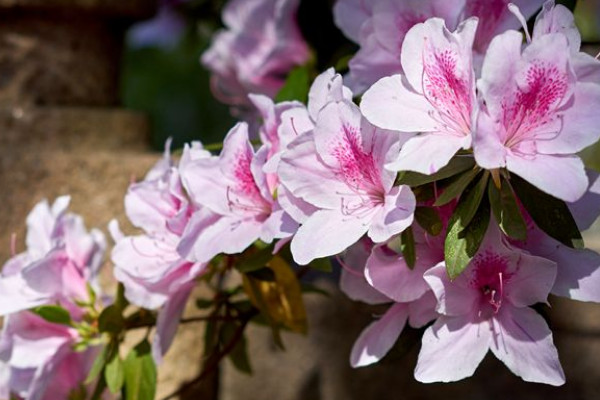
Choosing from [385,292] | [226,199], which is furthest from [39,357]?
[385,292]

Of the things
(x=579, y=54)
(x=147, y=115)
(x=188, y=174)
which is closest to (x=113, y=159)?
(x=147, y=115)

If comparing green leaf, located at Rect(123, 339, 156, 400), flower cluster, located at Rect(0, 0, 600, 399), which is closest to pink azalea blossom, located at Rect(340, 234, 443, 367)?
flower cluster, located at Rect(0, 0, 600, 399)

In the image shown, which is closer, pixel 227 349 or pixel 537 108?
pixel 537 108

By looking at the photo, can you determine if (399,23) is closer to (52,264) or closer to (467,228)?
(467,228)

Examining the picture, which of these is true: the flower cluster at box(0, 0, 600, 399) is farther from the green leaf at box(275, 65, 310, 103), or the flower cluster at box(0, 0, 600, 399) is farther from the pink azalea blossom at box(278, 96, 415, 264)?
the green leaf at box(275, 65, 310, 103)

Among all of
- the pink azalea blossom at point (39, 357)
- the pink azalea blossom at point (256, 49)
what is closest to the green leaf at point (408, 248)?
the pink azalea blossom at point (39, 357)

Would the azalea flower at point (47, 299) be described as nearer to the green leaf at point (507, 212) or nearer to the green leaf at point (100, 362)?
the green leaf at point (100, 362)
